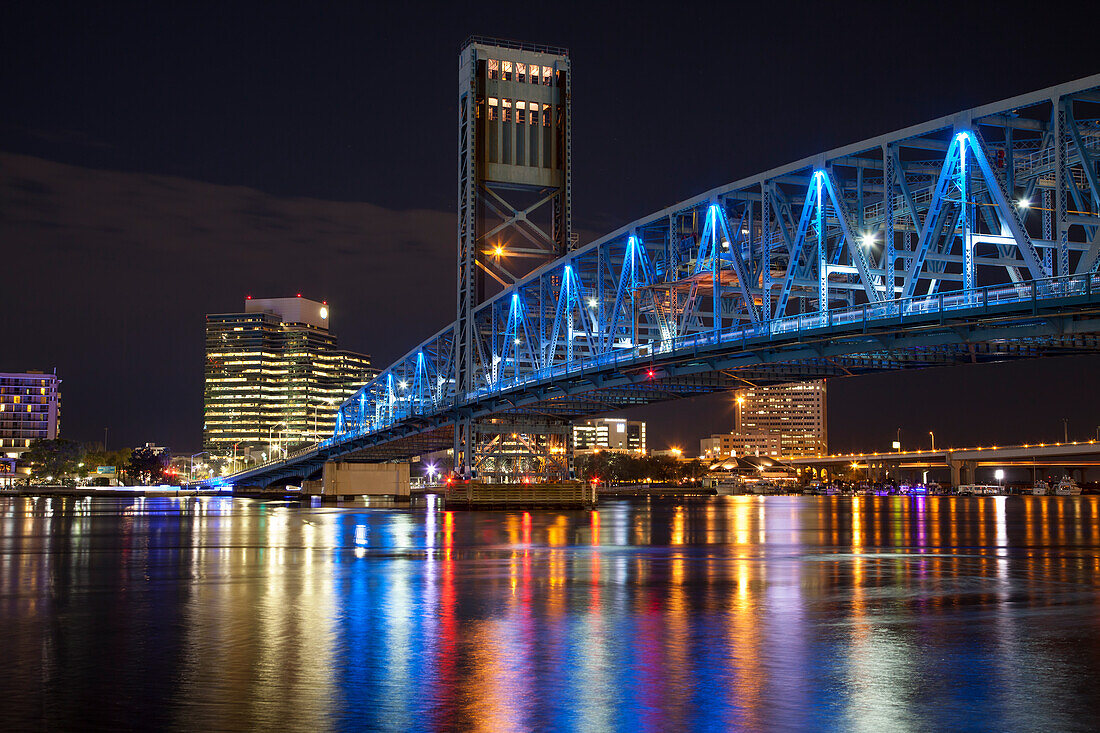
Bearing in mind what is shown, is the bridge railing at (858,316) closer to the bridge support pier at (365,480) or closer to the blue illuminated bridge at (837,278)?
the blue illuminated bridge at (837,278)

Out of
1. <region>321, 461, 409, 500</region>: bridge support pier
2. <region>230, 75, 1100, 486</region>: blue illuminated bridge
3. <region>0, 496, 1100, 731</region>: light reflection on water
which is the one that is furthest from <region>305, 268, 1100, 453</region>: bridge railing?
<region>321, 461, 409, 500</region>: bridge support pier

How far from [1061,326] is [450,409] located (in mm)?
59971

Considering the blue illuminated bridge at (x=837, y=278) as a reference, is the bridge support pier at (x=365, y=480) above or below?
below

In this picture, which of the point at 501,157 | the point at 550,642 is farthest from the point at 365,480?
the point at 550,642

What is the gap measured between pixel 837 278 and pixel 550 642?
174 feet

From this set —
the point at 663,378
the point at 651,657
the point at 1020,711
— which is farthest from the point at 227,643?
the point at 663,378

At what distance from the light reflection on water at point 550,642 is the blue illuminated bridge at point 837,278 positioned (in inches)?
710

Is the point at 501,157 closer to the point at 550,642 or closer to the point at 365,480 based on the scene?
the point at 365,480

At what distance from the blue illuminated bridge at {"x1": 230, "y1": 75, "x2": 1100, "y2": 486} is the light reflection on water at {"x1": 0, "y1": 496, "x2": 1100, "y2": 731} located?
59.1 feet

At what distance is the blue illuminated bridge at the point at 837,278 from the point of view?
4444cm

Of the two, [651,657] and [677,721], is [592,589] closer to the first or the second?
[651,657]

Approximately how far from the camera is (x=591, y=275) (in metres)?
83.8

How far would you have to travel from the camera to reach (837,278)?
64.6m

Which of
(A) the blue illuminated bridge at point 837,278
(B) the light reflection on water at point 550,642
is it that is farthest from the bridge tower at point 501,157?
(B) the light reflection on water at point 550,642
